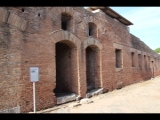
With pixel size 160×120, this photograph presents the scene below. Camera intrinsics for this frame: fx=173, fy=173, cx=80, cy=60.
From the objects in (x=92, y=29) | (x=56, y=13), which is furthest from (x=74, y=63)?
(x=92, y=29)

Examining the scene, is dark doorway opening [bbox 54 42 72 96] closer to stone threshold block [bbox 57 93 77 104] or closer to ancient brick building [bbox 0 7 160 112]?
ancient brick building [bbox 0 7 160 112]

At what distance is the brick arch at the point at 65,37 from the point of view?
23.9 feet

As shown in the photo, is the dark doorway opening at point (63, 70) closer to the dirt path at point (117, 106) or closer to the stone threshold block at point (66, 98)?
the stone threshold block at point (66, 98)

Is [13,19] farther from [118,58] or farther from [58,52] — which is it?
[118,58]

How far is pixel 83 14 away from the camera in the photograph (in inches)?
357

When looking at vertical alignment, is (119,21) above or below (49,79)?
above

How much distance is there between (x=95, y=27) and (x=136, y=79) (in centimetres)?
769

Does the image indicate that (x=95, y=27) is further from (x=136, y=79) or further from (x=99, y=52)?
(x=136, y=79)

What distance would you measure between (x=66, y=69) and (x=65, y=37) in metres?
1.84

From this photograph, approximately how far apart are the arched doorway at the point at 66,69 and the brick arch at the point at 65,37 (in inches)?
8.4

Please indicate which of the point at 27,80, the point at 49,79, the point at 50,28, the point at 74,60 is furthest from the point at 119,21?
the point at 27,80

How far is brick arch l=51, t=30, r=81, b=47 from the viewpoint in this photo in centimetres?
727

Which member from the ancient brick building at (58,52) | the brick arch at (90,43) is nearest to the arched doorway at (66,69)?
the ancient brick building at (58,52)

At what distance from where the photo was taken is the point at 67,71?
28.7ft
